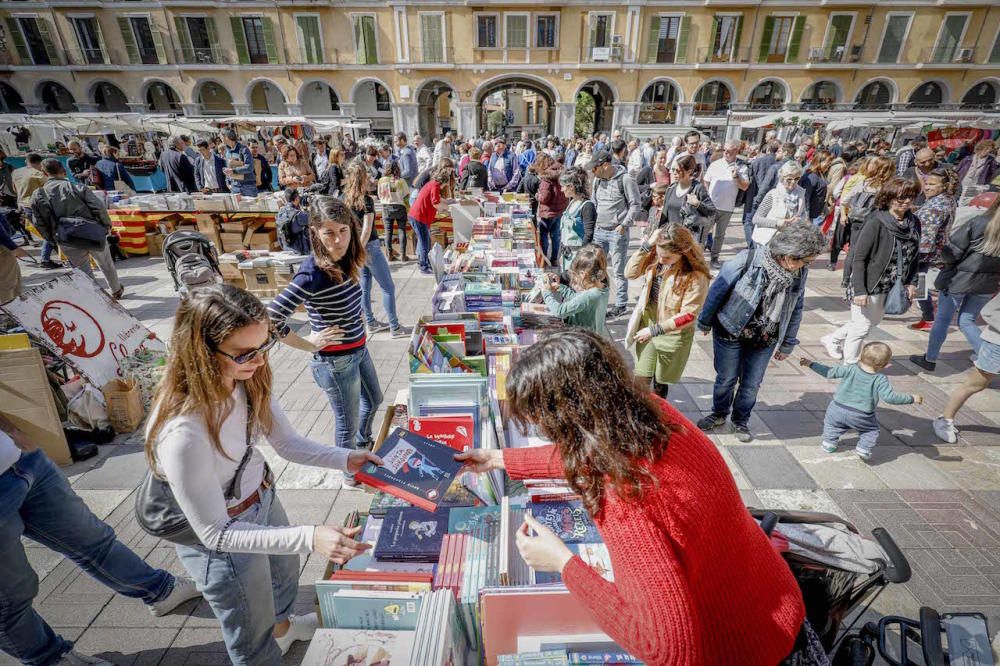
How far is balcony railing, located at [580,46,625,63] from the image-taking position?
24422 mm

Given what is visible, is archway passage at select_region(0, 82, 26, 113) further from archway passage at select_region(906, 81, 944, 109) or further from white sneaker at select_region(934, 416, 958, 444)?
archway passage at select_region(906, 81, 944, 109)

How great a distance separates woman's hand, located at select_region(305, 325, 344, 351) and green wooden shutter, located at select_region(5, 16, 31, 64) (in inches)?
1483

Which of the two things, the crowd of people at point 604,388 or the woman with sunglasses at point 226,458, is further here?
the woman with sunglasses at point 226,458

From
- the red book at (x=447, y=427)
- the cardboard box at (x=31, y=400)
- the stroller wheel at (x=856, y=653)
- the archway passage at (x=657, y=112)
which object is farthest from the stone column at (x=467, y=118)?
the stroller wheel at (x=856, y=653)

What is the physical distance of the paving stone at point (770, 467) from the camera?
3401mm

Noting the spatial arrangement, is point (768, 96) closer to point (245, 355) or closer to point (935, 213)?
point (935, 213)

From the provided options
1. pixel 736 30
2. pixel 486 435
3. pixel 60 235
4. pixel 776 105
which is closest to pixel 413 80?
pixel 736 30

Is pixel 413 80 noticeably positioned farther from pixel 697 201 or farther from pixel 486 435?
pixel 486 435

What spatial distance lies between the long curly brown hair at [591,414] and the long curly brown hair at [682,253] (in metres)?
2.13

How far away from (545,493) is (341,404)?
1.57 m

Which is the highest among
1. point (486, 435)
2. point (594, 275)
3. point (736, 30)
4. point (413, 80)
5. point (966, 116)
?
point (736, 30)

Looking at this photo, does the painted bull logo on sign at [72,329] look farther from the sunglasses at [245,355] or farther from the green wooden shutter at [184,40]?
the green wooden shutter at [184,40]

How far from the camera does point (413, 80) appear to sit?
25453 mm

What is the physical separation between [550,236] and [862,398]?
510cm
